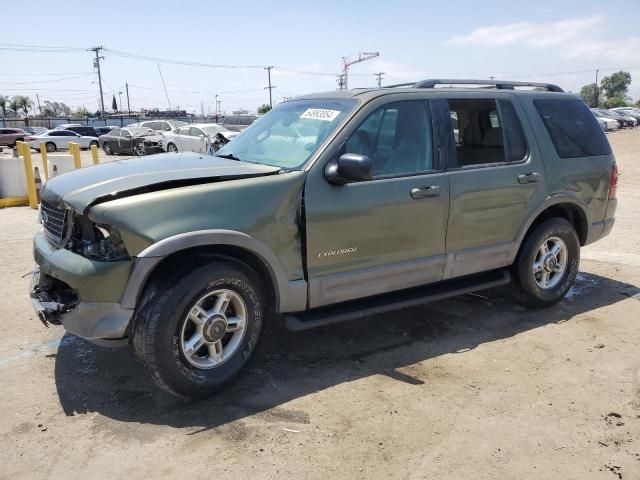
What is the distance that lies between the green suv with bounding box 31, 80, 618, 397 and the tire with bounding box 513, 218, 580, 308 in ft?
0.05

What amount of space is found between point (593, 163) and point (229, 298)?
383 centimetres

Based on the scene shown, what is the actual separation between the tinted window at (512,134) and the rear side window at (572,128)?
332 mm

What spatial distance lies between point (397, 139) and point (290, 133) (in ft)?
2.70

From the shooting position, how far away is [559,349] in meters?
4.30

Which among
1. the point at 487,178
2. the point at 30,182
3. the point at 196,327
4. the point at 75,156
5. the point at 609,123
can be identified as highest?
the point at 487,178

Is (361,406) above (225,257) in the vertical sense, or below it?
below

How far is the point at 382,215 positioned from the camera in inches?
154

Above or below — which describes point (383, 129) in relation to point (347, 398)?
above

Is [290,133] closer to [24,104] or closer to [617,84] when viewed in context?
[24,104]

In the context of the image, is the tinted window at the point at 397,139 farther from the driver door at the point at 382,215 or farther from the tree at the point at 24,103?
the tree at the point at 24,103

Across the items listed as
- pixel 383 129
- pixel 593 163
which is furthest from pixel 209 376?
pixel 593 163

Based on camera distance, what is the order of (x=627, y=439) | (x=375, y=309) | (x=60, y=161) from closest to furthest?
(x=627, y=439)
(x=375, y=309)
(x=60, y=161)

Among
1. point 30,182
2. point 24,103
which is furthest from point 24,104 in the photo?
point 30,182

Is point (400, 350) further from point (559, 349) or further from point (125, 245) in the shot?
point (125, 245)
